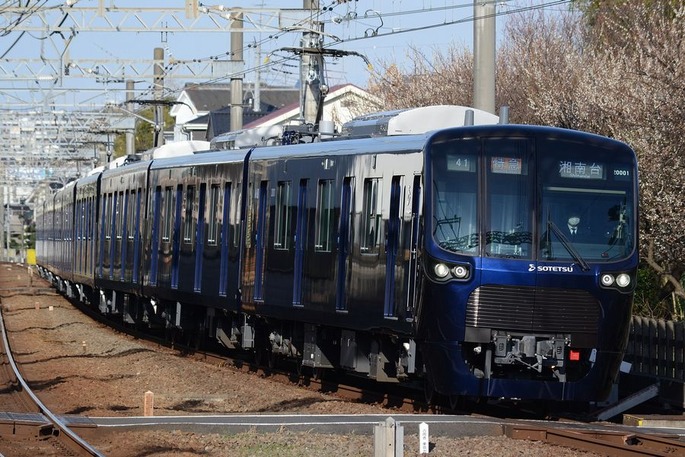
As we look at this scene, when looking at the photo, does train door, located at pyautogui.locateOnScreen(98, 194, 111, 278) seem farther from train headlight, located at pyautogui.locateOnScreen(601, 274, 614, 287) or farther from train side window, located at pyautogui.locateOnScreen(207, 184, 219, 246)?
train headlight, located at pyautogui.locateOnScreen(601, 274, 614, 287)

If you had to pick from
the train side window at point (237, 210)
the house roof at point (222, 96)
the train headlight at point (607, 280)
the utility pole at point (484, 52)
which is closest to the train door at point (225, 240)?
the train side window at point (237, 210)

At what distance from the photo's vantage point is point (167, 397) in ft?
52.6

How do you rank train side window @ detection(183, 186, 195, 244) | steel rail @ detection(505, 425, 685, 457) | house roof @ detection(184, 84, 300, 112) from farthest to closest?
house roof @ detection(184, 84, 300, 112), train side window @ detection(183, 186, 195, 244), steel rail @ detection(505, 425, 685, 457)

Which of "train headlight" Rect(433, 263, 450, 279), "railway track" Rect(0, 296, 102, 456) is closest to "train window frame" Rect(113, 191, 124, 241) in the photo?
"railway track" Rect(0, 296, 102, 456)

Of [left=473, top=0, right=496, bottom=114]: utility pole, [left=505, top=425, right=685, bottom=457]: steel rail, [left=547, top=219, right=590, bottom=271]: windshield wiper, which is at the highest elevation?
[left=473, top=0, right=496, bottom=114]: utility pole

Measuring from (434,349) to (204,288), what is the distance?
26.4 ft

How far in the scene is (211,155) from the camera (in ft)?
68.4

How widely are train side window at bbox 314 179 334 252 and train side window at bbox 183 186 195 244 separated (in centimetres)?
554

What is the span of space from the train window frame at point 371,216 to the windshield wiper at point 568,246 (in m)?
1.91

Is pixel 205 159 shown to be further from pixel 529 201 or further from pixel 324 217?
pixel 529 201

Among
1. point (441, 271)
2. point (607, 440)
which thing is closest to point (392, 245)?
point (441, 271)

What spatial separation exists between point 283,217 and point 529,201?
15.9ft

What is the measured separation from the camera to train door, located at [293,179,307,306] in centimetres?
1667

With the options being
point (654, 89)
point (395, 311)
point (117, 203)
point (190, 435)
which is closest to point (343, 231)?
point (395, 311)
